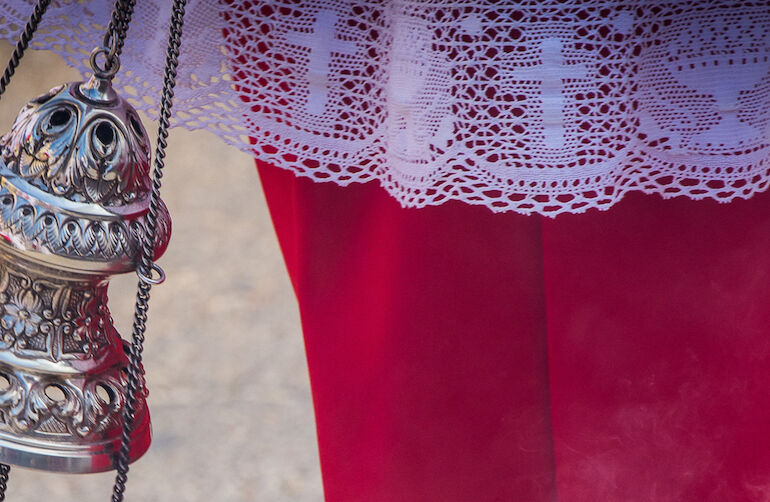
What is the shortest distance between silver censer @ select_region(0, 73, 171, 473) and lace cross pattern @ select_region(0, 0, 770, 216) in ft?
0.55

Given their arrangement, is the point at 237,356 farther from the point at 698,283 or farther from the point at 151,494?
the point at 698,283

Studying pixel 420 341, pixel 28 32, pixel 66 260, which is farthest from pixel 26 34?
pixel 420 341

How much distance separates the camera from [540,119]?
0.46 m

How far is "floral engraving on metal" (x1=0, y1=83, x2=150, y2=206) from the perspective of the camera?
32 cm

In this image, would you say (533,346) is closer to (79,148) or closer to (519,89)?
(519,89)

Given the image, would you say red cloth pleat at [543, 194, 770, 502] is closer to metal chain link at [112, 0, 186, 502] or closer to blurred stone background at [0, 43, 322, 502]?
metal chain link at [112, 0, 186, 502]

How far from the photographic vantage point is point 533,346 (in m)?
0.68

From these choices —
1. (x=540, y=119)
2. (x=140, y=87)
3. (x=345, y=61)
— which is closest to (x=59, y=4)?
(x=140, y=87)

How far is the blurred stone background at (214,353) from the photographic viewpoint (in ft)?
4.81

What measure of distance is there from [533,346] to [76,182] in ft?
1.41

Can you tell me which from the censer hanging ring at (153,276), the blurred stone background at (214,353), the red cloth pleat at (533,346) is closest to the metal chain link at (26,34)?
the censer hanging ring at (153,276)

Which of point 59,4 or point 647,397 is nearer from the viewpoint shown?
point 59,4

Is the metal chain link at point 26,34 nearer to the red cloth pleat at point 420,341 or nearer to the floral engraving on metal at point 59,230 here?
the floral engraving on metal at point 59,230

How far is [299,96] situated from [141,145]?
18 centimetres
